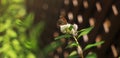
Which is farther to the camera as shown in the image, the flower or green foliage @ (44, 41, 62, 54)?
green foliage @ (44, 41, 62, 54)

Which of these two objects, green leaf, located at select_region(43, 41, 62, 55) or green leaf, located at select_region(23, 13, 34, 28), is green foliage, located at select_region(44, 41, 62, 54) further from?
green leaf, located at select_region(23, 13, 34, 28)

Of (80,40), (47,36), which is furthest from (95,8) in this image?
(47,36)

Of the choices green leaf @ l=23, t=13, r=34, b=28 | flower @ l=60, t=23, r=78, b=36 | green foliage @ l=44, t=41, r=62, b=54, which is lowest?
green foliage @ l=44, t=41, r=62, b=54

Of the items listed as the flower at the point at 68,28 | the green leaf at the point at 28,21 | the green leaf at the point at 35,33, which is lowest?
the flower at the point at 68,28

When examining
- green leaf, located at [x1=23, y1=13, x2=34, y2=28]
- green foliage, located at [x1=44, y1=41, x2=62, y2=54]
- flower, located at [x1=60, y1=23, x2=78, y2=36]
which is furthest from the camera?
green leaf, located at [x1=23, y1=13, x2=34, y2=28]

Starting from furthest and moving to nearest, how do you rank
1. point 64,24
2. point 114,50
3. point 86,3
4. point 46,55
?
point 46,55
point 86,3
point 114,50
point 64,24

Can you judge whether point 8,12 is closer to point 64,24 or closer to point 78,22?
point 78,22

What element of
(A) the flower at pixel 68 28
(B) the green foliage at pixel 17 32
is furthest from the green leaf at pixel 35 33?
(A) the flower at pixel 68 28

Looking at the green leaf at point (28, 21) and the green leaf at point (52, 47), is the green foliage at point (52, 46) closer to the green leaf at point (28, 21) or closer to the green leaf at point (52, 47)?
the green leaf at point (52, 47)

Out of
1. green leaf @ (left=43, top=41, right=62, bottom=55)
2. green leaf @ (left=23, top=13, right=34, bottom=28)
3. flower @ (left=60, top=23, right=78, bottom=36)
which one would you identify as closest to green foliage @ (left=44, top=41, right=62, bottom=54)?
green leaf @ (left=43, top=41, right=62, bottom=55)
